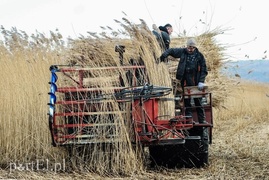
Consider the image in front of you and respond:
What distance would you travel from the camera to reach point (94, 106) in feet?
25.8

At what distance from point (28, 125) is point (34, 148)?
1.17 ft

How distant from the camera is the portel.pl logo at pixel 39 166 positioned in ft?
26.7

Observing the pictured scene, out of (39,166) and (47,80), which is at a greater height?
(47,80)

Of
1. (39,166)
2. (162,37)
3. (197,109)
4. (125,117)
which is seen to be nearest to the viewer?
(125,117)

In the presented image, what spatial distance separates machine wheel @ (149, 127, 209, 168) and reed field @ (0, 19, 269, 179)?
0.41 ft

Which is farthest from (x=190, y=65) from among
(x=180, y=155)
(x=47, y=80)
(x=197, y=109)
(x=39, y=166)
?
(x=39, y=166)

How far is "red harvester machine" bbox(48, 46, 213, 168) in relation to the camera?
7.52m

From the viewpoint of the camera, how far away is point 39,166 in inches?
331

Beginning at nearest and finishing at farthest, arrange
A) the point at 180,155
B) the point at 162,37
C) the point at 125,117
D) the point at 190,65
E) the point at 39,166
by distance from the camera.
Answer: the point at 125,117 < the point at 180,155 < the point at 39,166 < the point at 190,65 < the point at 162,37

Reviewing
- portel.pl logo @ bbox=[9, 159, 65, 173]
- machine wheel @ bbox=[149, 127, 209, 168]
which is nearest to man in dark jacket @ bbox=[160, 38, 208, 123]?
machine wheel @ bbox=[149, 127, 209, 168]

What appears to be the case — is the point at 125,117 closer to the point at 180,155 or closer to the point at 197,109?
the point at 180,155

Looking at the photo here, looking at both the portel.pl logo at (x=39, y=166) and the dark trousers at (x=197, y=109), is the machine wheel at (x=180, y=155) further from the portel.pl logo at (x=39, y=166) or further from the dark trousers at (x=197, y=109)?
the portel.pl logo at (x=39, y=166)

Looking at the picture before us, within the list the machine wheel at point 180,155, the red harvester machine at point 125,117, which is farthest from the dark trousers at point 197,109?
the machine wheel at point 180,155

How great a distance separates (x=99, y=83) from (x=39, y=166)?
150 cm
